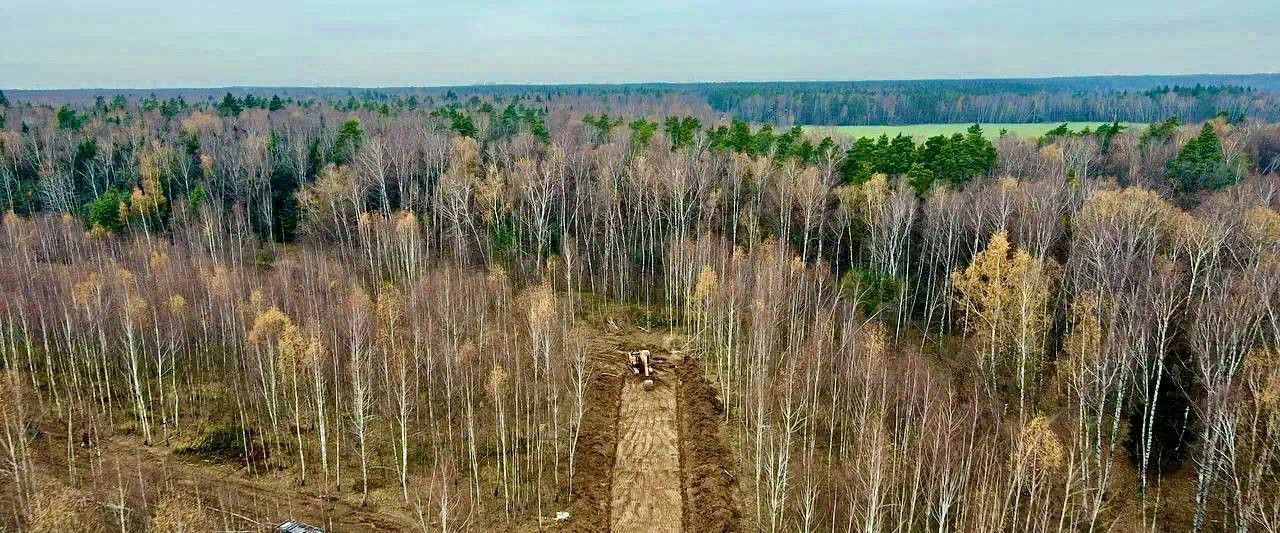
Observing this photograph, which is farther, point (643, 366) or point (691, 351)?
point (691, 351)

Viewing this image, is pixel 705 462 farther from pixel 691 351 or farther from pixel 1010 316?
pixel 1010 316

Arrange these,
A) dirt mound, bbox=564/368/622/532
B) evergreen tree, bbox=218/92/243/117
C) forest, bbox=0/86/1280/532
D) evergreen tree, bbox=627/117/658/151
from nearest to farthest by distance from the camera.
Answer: forest, bbox=0/86/1280/532
dirt mound, bbox=564/368/622/532
evergreen tree, bbox=627/117/658/151
evergreen tree, bbox=218/92/243/117

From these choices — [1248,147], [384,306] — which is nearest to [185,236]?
[384,306]

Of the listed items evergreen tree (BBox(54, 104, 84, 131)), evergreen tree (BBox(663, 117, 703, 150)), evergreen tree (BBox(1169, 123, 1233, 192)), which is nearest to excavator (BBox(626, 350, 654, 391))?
evergreen tree (BBox(663, 117, 703, 150))

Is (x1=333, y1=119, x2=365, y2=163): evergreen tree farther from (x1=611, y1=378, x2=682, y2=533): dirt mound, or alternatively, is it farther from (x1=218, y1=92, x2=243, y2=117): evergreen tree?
(x1=611, y1=378, x2=682, y2=533): dirt mound

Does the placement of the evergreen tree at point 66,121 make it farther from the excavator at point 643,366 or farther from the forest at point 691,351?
the excavator at point 643,366

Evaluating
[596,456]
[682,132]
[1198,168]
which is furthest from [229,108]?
[1198,168]

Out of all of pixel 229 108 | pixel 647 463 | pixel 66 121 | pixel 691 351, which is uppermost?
pixel 229 108

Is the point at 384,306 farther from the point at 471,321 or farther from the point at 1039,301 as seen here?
the point at 1039,301
